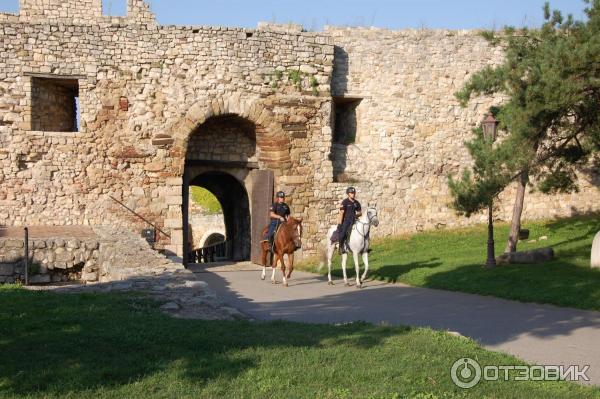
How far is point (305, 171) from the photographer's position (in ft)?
72.1

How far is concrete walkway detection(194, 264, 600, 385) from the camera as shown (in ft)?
26.2

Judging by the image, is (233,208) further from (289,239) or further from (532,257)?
(532,257)

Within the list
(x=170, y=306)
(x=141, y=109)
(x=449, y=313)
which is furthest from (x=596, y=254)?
(x=141, y=109)

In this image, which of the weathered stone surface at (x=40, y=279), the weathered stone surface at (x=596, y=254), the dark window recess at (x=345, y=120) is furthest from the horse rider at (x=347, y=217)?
the dark window recess at (x=345, y=120)

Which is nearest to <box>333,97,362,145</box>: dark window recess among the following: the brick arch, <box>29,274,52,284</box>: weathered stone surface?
the brick arch

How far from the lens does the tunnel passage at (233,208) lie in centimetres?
2605

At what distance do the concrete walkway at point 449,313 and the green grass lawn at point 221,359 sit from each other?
1.00m

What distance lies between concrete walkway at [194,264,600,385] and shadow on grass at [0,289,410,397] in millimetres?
1407

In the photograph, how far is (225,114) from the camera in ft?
69.4

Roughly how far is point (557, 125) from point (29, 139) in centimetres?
1308

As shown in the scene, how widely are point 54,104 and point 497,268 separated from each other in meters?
12.9

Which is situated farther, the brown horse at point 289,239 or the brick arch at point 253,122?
the brick arch at point 253,122

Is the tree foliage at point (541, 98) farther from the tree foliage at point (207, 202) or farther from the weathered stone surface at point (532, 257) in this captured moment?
the tree foliage at point (207, 202)

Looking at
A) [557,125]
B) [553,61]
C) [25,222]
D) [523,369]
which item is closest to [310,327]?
[523,369]
